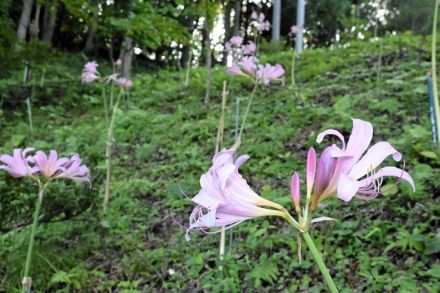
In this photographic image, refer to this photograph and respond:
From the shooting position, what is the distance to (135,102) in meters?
8.41

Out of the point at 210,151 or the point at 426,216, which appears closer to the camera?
the point at 426,216

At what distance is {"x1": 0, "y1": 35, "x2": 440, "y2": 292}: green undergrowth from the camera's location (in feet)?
8.87

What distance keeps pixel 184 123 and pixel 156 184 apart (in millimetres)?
1966

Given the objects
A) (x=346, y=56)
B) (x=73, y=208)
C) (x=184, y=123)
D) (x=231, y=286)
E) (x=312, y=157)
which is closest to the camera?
(x=312, y=157)

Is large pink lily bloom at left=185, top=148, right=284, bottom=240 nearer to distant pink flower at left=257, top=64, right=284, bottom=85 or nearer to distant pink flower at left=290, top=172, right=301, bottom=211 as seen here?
distant pink flower at left=290, top=172, right=301, bottom=211

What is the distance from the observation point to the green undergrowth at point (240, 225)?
8.87 ft

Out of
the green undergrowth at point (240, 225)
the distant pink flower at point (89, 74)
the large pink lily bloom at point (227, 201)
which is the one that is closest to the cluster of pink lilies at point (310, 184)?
the large pink lily bloom at point (227, 201)

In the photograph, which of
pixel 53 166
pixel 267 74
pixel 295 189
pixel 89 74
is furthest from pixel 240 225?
pixel 295 189

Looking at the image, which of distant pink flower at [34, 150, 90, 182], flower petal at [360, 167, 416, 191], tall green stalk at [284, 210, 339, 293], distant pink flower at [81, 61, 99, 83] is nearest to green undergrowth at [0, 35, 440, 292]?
flower petal at [360, 167, 416, 191]

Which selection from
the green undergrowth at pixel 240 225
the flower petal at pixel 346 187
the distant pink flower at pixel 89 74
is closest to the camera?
the flower petal at pixel 346 187

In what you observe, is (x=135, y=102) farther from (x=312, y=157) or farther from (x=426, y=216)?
(x=312, y=157)

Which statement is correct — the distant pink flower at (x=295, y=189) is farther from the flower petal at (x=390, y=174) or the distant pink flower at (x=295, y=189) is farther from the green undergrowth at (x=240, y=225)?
the green undergrowth at (x=240, y=225)

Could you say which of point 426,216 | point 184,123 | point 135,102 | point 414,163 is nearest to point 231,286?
point 426,216

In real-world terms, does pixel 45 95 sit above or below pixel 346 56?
below
